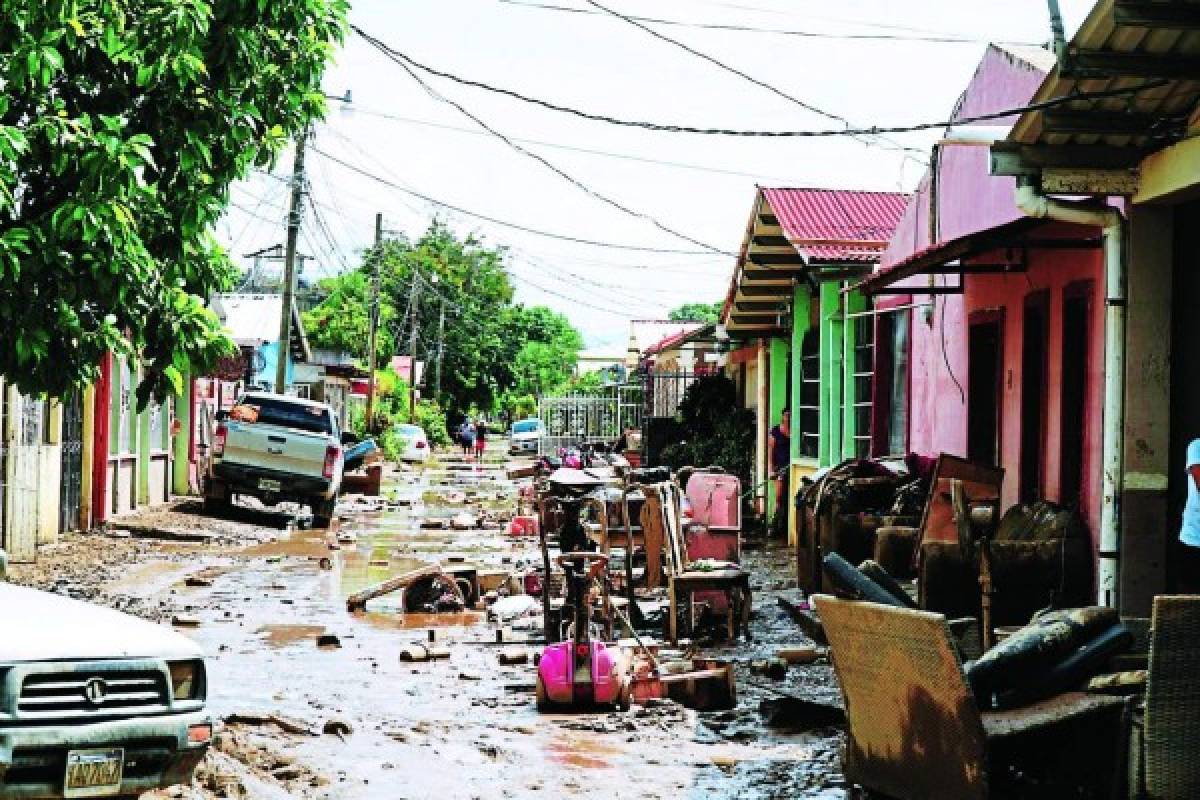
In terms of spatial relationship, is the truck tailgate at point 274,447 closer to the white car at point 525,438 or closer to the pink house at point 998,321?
the pink house at point 998,321

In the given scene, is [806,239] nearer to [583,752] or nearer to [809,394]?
[809,394]

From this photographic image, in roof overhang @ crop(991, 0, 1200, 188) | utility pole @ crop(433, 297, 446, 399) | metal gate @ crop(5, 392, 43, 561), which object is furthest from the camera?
utility pole @ crop(433, 297, 446, 399)

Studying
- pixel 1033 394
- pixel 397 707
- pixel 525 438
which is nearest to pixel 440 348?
pixel 525 438

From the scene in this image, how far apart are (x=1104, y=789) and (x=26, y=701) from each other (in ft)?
14.6

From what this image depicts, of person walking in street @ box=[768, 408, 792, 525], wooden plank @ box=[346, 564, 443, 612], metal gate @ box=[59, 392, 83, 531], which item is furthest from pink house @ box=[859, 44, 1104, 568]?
metal gate @ box=[59, 392, 83, 531]

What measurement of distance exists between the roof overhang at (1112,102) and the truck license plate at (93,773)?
6.00m

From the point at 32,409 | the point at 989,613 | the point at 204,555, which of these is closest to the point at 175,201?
the point at 989,613

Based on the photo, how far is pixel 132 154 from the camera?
9422 mm

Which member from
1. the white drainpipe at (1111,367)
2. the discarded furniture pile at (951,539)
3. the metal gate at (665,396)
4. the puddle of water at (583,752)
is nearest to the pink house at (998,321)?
the discarded furniture pile at (951,539)

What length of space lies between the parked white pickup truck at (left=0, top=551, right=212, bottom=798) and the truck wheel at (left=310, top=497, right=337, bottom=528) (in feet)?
66.4

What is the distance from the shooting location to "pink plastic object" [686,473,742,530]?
1641 centimetres

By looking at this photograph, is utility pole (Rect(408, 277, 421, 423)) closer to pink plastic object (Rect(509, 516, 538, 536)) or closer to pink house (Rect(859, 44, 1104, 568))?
pink plastic object (Rect(509, 516, 538, 536))

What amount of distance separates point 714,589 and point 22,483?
9.38 m

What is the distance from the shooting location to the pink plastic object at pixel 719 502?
1641 cm
